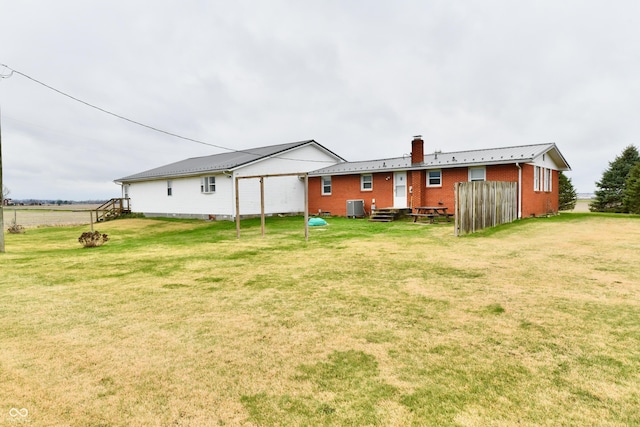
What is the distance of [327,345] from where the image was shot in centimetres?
398

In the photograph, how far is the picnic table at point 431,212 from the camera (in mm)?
19903

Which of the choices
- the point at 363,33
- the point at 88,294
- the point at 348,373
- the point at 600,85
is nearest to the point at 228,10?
the point at 363,33

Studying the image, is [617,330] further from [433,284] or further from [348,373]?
[348,373]

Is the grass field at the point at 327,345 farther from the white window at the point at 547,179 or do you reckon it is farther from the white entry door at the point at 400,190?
the white window at the point at 547,179

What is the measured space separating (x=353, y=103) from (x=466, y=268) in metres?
24.4

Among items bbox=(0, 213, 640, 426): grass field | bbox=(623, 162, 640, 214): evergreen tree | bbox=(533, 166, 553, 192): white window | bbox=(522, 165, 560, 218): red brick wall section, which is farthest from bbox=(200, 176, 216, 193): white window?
bbox=(623, 162, 640, 214): evergreen tree

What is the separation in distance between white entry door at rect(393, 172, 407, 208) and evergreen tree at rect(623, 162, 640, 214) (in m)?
27.4

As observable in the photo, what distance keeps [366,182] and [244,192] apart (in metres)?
8.38

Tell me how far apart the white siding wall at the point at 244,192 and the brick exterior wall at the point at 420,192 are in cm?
185

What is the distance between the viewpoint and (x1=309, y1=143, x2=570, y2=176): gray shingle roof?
757 inches

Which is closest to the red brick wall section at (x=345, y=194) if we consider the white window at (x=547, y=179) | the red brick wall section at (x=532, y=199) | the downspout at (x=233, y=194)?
the downspout at (x=233, y=194)

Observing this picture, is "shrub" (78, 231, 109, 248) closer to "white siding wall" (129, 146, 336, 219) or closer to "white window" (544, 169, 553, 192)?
"white siding wall" (129, 146, 336, 219)

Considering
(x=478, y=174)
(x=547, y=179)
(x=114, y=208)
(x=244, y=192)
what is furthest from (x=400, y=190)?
(x=114, y=208)

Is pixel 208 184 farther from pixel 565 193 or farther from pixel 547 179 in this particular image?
pixel 565 193
